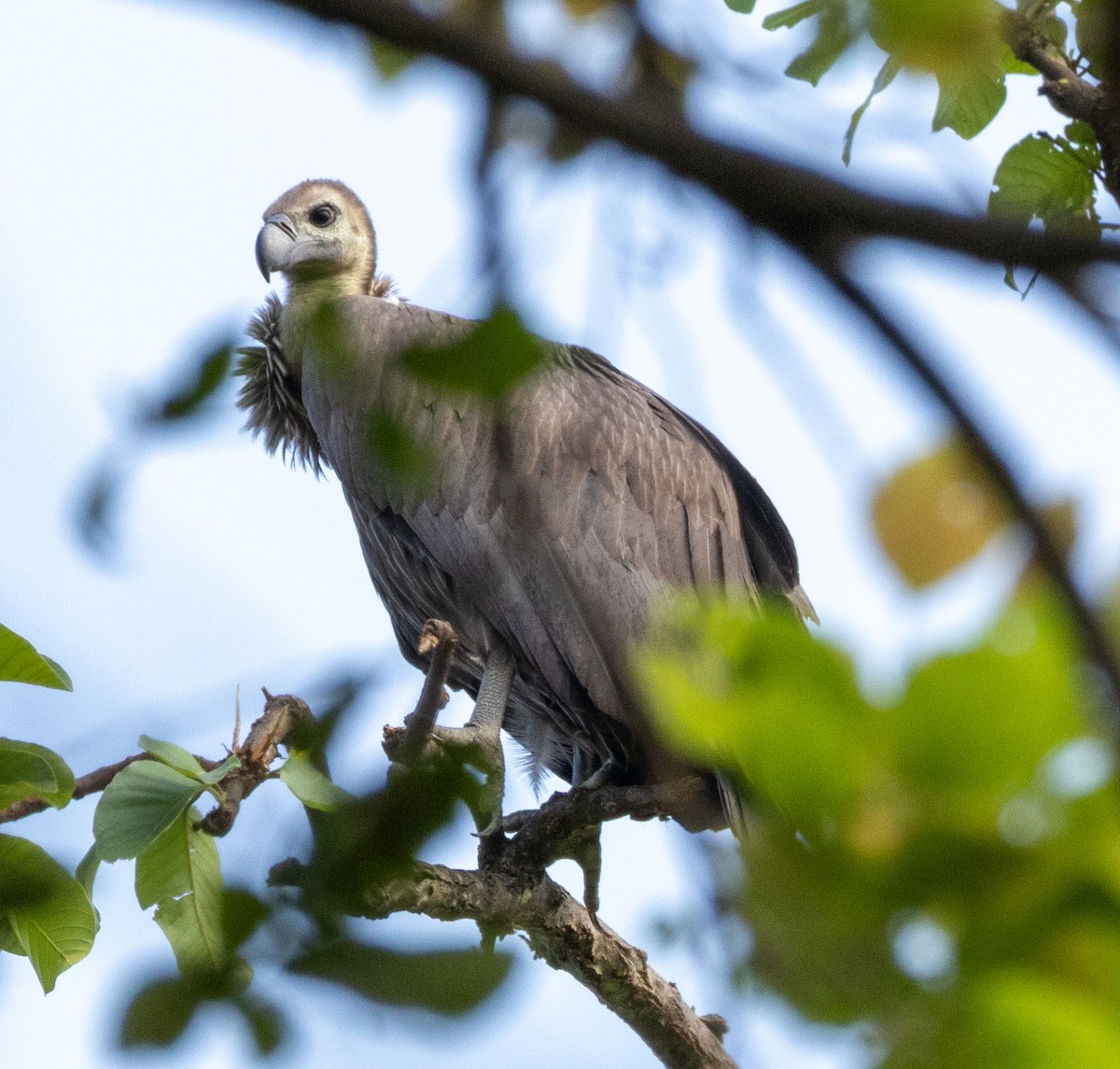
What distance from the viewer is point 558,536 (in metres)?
3.81

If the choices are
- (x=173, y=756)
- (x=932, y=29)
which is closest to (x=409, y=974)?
(x=932, y=29)

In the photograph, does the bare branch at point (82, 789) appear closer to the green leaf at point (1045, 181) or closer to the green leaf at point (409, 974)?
the green leaf at point (409, 974)

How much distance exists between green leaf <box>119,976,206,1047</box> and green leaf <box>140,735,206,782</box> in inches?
29.8

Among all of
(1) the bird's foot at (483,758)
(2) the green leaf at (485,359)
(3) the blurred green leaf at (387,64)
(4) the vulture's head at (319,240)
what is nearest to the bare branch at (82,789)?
(1) the bird's foot at (483,758)

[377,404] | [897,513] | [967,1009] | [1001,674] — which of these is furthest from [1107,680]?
[377,404]

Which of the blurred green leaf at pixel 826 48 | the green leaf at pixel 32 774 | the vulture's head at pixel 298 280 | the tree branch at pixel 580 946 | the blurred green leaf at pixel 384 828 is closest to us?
the blurred green leaf at pixel 384 828

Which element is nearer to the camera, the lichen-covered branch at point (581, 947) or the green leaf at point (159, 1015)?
the green leaf at point (159, 1015)

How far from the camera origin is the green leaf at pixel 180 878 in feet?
5.05

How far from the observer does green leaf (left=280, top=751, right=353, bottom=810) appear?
1336 millimetres

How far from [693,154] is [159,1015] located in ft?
2.30

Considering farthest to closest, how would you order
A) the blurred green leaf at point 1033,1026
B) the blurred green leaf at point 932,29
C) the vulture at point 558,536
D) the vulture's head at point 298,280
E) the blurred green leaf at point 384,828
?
1. the vulture's head at point 298,280
2. the vulture at point 558,536
3. the blurred green leaf at point 384,828
4. the blurred green leaf at point 932,29
5. the blurred green leaf at point 1033,1026

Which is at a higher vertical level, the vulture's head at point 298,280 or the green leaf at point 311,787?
the vulture's head at point 298,280

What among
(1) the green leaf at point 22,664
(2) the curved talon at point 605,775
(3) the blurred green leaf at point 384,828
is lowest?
(3) the blurred green leaf at point 384,828

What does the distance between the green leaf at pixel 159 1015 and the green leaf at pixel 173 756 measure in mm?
756
